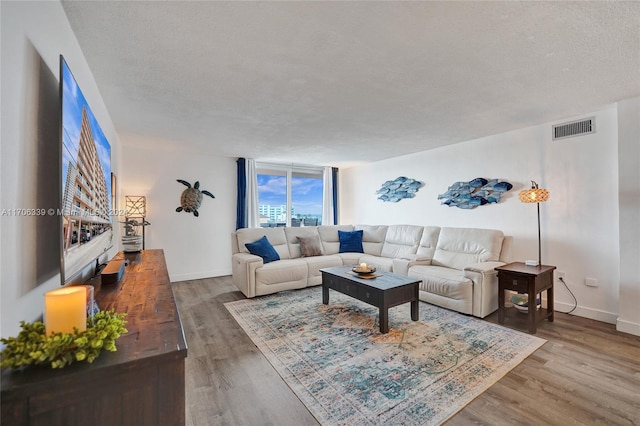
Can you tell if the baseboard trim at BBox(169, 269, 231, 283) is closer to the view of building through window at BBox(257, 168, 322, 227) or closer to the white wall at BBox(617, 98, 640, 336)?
the view of building through window at BBox(257, 168, 322, 227)

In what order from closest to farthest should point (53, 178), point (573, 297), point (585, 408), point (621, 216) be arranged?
point (53, 178) → point (585, 408) → point (621, 216) → point (573, 297)

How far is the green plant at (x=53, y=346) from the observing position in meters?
0.76

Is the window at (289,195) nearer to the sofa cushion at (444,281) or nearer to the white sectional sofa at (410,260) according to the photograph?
the white sectional sofa at (410,260)

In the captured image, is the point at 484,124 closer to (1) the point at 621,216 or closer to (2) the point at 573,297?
(1) the point at 621,216

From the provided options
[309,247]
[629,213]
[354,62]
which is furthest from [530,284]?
[309,247]

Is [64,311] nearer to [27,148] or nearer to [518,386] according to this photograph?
[27,148]

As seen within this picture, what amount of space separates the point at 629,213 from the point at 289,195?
5249 mm

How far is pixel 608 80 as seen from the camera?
7.84 feet

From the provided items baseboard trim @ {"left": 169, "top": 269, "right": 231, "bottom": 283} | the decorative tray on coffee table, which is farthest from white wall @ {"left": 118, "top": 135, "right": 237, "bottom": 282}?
the decorative tray on coffee table

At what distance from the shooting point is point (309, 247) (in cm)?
490

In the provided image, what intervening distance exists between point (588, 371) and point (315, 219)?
533 cm

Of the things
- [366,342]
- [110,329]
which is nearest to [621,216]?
[366,342]

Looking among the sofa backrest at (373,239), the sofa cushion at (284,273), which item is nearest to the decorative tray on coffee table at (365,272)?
the sofa cushion at (284,273)

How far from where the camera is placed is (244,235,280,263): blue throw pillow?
4.31 meters
